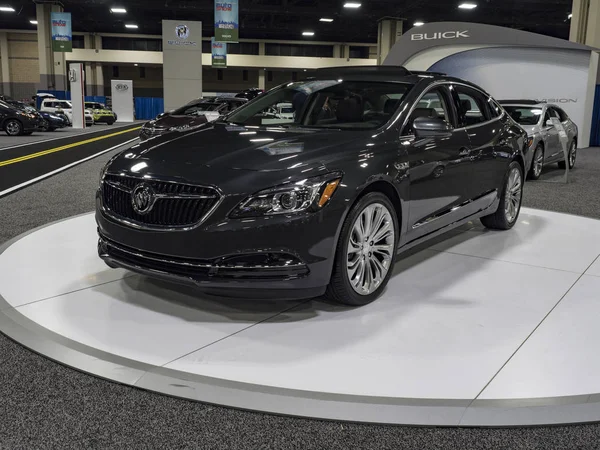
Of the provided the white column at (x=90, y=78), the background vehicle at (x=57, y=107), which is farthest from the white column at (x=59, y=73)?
the white column at (x=90, y=78)

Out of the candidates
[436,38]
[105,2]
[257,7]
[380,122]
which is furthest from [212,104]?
[105,2]

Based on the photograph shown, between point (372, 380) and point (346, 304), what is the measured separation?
3.29 ft

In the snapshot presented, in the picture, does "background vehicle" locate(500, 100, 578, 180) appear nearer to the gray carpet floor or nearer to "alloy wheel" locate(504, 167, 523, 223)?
"alloy wheel" locate(504, 167, 523, 223)

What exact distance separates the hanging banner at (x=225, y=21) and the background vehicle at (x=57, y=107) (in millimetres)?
10674

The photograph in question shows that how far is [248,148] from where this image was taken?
3875 millimetres

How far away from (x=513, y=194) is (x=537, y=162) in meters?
4.66

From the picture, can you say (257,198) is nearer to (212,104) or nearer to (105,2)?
(212,104)

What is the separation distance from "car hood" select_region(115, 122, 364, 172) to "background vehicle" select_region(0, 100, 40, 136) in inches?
787

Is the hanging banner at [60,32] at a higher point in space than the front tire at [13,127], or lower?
higher

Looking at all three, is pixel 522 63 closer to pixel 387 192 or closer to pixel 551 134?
pixel 551 134

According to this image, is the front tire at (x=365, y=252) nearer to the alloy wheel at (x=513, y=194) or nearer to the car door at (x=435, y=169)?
the car door at (x=435, y=169)

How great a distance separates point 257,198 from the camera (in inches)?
133

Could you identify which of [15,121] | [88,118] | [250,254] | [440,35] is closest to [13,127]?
[15,121]

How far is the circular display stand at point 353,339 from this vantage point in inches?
108
